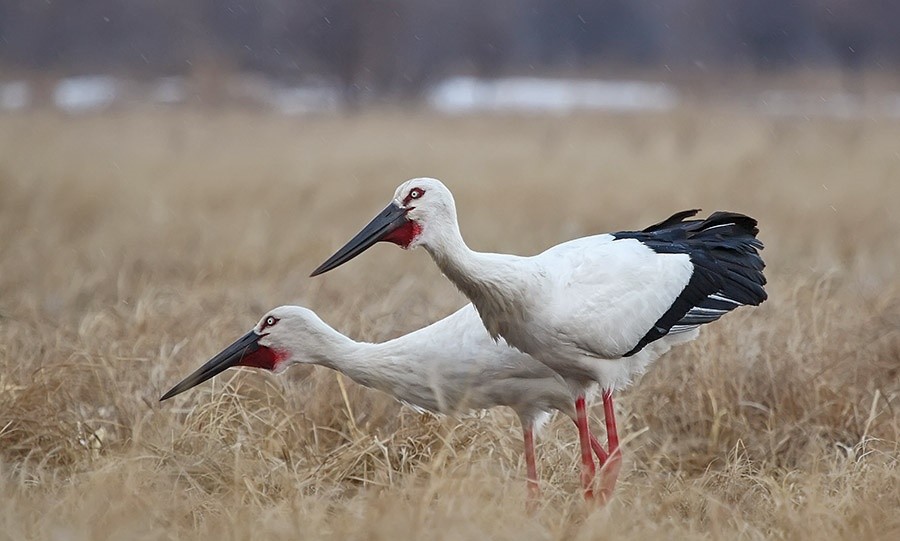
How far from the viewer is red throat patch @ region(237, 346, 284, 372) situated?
15.2ft

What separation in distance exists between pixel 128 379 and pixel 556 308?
6.11 ft

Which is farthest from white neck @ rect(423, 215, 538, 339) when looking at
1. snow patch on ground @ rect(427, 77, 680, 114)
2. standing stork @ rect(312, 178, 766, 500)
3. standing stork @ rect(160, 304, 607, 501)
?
snow patch on ground @ rect(427, 77, 680, 114)

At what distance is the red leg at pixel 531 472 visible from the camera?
163 inches

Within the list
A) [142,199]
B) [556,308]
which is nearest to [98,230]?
[142,199]

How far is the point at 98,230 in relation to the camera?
31.3 ft

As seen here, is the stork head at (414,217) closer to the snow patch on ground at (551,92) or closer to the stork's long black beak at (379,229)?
the stork's long black beak at (379,229)

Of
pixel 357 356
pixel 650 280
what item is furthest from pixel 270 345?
pixel 650 280

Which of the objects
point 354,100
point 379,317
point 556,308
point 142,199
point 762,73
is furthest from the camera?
point 762,73

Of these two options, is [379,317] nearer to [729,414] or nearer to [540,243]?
[729,414]

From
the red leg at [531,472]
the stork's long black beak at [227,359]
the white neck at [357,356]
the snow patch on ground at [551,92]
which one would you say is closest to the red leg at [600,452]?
the red leg at [531,472]

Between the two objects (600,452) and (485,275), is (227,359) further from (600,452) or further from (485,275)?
(600,452)

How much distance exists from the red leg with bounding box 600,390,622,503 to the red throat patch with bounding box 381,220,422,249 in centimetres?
85

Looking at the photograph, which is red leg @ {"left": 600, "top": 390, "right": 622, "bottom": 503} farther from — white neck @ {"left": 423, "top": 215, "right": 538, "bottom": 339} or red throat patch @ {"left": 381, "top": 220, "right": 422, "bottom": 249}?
red throat patch @ {"left": 381, "top": 220, "right": 422, "bottom": 249}

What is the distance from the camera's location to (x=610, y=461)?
4324mm
